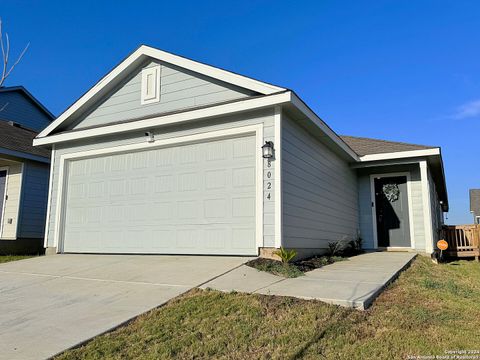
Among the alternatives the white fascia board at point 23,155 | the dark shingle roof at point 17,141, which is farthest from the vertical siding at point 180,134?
the dark shingle roof at point 17,141

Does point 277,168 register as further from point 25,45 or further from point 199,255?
point 25,45

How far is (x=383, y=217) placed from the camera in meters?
11.7

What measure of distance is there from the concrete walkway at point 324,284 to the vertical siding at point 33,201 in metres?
9.22

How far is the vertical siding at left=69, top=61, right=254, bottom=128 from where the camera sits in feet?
26.9

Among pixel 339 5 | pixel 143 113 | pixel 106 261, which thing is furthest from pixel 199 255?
pixel 339 5

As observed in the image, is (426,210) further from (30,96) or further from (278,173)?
(30,96)

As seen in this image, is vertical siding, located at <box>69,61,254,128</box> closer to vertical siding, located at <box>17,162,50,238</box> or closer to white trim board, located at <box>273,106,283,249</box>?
white trim board, located at <box>273,106,283,249</box>

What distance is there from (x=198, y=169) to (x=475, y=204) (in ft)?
101

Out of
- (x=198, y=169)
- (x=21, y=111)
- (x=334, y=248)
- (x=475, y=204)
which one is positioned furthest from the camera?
(x=475, y=204)

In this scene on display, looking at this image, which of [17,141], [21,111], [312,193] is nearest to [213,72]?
[312,193]

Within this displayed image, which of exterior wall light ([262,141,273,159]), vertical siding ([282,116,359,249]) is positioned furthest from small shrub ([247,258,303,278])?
exterior wall light ([262,141,273,159])

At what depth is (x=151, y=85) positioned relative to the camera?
357 inches

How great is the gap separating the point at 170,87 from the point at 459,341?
727 centimetres

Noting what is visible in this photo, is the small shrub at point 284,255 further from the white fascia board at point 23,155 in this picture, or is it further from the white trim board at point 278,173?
the white fascia board at point 23,155
